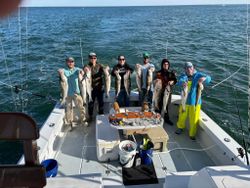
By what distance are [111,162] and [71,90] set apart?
2.00m

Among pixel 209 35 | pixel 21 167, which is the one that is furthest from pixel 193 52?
pixel 21 167

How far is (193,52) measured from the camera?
2031 centimetres

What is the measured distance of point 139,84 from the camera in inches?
263

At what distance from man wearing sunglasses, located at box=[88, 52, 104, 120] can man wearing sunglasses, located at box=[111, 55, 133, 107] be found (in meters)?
0.34

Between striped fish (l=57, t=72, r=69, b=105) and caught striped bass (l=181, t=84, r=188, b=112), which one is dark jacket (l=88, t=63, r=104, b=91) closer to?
striped fish (l=57, t=72, r=69, b=105)

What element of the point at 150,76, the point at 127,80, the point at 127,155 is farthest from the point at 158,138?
the point at 127,80

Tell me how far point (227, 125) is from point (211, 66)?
7.30 m

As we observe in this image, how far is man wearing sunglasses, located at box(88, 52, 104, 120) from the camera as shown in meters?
6.47

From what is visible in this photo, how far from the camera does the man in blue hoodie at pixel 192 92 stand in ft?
19.0

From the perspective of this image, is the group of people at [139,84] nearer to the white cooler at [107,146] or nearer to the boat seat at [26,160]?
the white cooler at [107,146]

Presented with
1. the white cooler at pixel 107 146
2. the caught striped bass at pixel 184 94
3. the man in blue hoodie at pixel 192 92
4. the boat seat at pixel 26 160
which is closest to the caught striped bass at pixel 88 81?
the white cooler at pixel 107 146

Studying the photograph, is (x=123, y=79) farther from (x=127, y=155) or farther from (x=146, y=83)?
(x=127, y=155)

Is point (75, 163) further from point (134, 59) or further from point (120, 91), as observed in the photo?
point (134, 59)

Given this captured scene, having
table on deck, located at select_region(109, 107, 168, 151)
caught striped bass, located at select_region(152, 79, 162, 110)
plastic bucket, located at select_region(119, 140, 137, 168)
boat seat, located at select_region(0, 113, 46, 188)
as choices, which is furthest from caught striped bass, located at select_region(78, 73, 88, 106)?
boat seat, located at select_region(0, 113, 46, 188)
